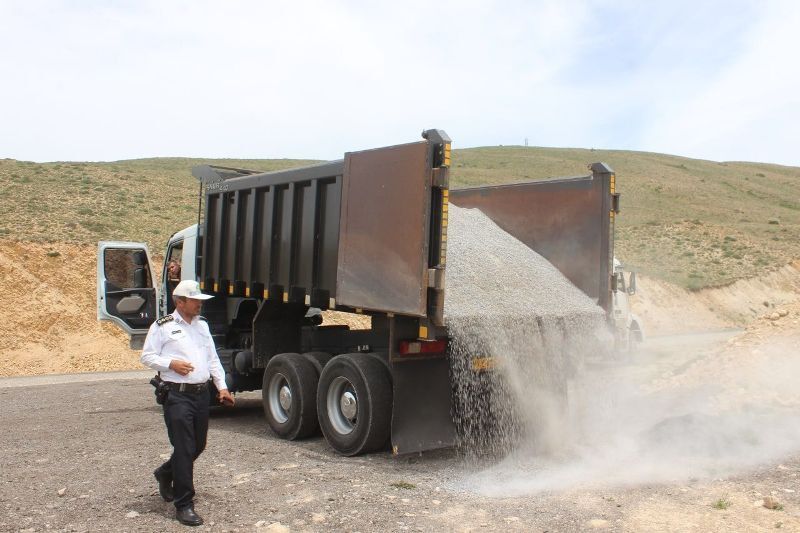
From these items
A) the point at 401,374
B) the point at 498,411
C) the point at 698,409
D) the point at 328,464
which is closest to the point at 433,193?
the point at 401,374

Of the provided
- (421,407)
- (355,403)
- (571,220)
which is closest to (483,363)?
(421,407)

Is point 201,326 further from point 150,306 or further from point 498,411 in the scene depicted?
point 150,306

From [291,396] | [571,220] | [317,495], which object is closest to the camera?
[317,495]

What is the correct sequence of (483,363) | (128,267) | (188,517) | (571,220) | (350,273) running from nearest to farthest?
(188,517)
(483,363)
(350,273)
(571,220)
(128,267)

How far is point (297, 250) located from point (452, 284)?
6.74 ft

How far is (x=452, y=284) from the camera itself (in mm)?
6930

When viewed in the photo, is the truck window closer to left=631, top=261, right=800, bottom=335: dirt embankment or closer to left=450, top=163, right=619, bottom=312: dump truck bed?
left=450, top=163, right=619, bottom=312: dump truck bed

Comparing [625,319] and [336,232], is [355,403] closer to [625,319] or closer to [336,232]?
[336,232]

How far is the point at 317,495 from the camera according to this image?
579cm

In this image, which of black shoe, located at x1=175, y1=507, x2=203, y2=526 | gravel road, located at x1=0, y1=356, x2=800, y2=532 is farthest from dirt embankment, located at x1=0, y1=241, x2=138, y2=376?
black shoe, located at x1=175, y1=507, x2=203, y2=526

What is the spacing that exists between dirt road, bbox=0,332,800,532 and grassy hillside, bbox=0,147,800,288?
18.3 meters

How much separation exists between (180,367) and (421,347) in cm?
232

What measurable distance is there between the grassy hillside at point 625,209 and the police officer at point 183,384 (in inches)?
789

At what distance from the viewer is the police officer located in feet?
17.2
